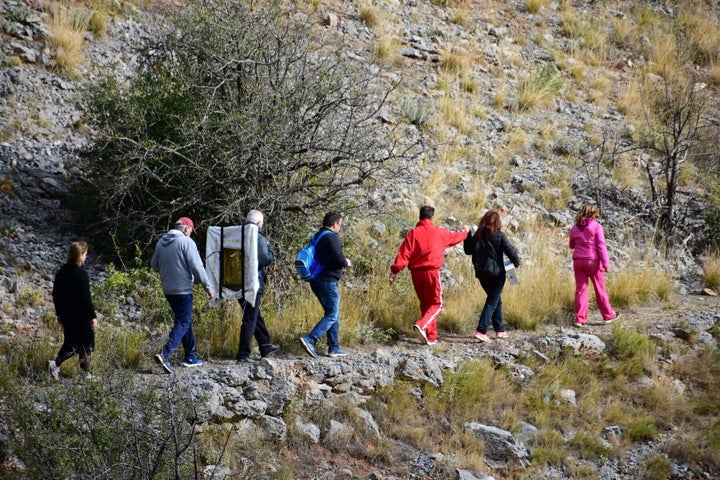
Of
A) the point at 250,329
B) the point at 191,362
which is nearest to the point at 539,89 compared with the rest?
the point at 250,329

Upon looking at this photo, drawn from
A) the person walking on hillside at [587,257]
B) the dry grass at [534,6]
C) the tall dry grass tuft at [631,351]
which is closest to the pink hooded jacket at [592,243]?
the person walking on hillside at [587,257]

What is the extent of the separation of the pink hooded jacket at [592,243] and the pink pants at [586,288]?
2.9 inches

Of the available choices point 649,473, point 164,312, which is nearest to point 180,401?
point 164,312

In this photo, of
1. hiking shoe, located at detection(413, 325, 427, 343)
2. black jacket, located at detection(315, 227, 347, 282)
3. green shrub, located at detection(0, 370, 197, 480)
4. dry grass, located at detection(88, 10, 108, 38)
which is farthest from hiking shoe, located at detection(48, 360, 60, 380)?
dry grass, located at detection(88, 10, 108, 38)

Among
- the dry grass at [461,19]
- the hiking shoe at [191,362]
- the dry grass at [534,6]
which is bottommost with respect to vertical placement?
the hiking shoe at [191,362]

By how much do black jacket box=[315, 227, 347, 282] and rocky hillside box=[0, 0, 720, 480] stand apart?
33.9 inches

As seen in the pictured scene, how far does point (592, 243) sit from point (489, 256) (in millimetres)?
1459

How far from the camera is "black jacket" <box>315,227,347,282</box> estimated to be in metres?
7.38

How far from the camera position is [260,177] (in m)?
8.98

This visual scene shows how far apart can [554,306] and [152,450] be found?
18.8 feet

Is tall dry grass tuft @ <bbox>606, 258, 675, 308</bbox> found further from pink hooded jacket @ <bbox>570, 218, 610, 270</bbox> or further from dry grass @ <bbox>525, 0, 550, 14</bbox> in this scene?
dry grass @ <bbox>525, 0, 550, 14</bbox>

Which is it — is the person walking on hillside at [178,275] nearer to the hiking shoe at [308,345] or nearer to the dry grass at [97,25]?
the hiking shoe at [308,345]

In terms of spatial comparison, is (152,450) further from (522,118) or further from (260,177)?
Result: (522,118)

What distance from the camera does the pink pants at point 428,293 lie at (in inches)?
321
